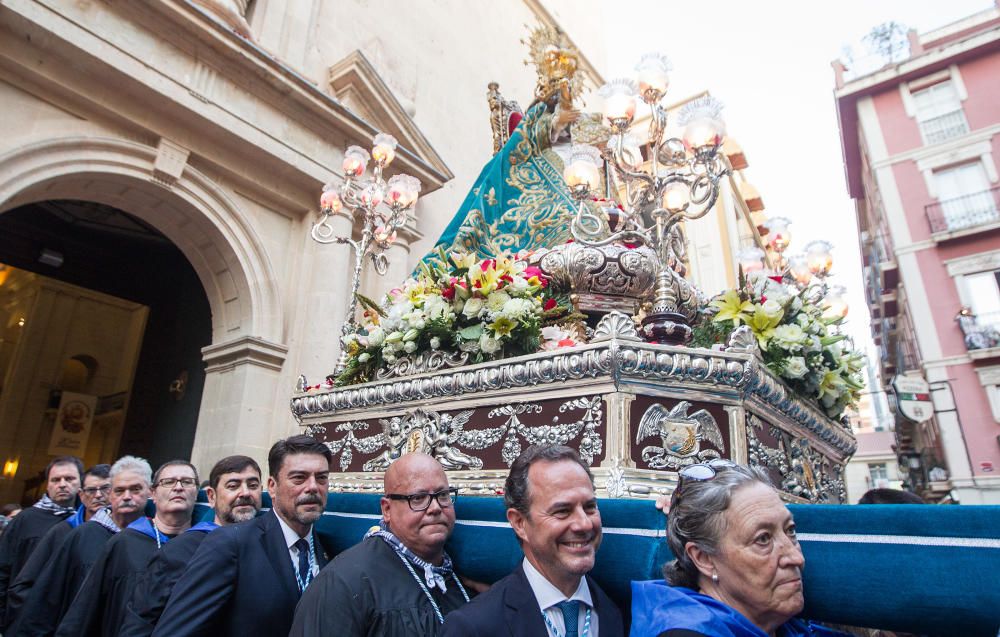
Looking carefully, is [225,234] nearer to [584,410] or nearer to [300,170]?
[300,170]

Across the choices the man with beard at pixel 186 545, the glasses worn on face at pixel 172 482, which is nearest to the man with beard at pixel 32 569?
the glasses worn on face at pixel 172 482

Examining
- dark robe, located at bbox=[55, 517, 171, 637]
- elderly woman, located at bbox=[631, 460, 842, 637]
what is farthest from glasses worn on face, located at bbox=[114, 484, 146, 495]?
elderly woman, located at bbox=[631, 460, 842, 637]

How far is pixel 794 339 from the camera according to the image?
7.38 ft

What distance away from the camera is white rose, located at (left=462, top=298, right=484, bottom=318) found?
243 centimetres

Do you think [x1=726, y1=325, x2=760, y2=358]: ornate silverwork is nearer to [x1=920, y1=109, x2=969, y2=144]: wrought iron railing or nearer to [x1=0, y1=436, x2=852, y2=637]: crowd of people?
[x1=0, y1=436, x2=852, y2=637]: crowd of people

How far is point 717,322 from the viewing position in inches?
98.9

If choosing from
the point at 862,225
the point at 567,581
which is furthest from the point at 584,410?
the point at 862,225

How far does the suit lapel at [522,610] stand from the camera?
1.21 m

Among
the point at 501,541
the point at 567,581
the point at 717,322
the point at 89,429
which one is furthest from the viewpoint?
the point at 89,429

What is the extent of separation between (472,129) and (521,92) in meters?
2.55

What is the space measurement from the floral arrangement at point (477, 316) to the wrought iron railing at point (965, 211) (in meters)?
16.0

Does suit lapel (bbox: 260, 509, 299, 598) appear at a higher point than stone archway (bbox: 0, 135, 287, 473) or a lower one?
lower

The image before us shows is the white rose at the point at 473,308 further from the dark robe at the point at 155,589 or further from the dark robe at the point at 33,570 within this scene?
the dark robe at the point at 33,570

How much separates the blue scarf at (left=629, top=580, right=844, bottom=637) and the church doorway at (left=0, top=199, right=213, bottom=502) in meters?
7.07
